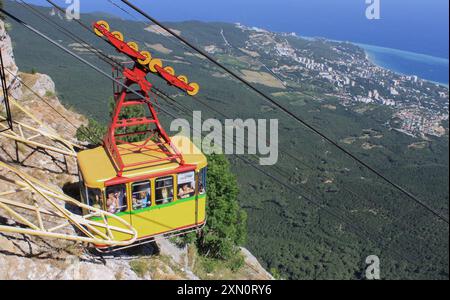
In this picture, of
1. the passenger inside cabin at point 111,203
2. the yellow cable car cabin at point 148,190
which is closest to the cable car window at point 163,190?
the yellow cable car cabin at point 148,190

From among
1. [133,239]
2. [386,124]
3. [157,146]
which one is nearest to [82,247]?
[133,239]

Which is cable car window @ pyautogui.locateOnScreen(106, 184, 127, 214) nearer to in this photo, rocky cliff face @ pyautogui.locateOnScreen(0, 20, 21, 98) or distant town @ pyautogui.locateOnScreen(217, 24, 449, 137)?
rocky cliff face @ pyautogui.locateOnScreen(0, 20, 21, 98)

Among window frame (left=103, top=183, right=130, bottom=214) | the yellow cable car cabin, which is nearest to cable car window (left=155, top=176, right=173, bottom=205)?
the yellow cable car cabin

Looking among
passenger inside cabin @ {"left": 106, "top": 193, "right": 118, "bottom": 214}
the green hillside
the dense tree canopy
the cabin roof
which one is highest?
the cabin roof

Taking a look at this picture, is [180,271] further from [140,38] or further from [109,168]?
[140,38]

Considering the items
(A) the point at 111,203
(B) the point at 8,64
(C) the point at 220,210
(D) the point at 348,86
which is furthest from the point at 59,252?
(D) the point at 348,86

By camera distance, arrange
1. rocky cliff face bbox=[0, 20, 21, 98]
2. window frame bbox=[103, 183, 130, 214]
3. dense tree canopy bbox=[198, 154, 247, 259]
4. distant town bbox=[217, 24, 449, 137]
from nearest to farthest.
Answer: window frame bbox=[103, 183, 130, 214], dense tree canopy bbox=[198, 154, 247, 259], rocky cliff face bbox=[0, 20, 21, 98], distant town bbox=[217, 24, 449, 137]
